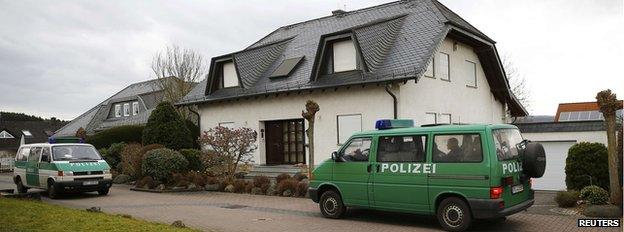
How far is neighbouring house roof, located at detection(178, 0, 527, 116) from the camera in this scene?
→ 18.5m

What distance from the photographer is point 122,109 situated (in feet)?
149

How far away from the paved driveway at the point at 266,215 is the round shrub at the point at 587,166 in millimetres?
899

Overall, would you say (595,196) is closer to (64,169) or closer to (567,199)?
(567,199)

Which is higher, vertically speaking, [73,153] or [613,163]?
[73,153]

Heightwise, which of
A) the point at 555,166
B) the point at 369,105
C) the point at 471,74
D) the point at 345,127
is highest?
the point at 471,74

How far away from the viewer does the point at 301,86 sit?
66.5 feet

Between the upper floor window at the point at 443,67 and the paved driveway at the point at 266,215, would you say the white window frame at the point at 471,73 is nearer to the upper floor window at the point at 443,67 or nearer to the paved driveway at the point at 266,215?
the upper floor window at the point at 443,67

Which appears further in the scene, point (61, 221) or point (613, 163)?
point (613, 163)

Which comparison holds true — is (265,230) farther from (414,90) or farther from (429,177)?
(414,90)

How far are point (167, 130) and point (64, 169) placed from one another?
691 cm

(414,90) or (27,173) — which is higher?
(414,90)

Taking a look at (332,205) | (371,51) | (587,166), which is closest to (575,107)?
(371,51)

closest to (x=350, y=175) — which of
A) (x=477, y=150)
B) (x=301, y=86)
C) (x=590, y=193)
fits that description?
(x=477, y=150)

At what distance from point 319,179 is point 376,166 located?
61.6 inches
